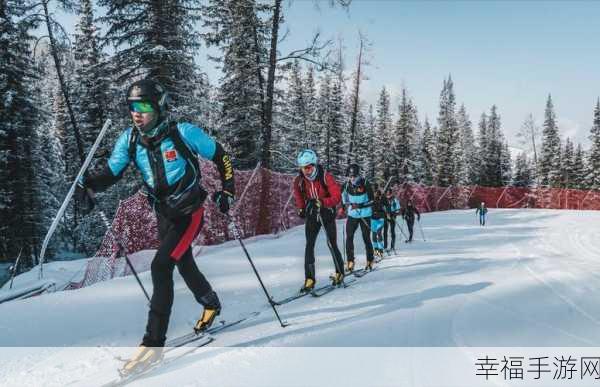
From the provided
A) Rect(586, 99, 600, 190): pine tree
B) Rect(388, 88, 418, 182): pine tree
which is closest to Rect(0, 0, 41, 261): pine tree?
Rect(388, 88, 418, 182): pine tree

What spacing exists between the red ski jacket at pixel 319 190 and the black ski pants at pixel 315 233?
0.62 ft

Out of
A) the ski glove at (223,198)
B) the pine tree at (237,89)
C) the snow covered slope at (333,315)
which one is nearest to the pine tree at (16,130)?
the pine tree at (237,89)

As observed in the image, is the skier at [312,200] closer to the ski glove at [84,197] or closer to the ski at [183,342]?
the ski at [183,342]

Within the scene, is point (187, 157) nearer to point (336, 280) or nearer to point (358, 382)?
point (358, 382)

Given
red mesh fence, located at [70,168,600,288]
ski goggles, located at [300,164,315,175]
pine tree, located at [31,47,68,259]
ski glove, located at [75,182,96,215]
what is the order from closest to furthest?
ski glove, located at [75,182,96,215], ski goggles, located at [300,164,315,175], red mesh fence, located at [70,168,600,288], pine tree, located at [31,47,68,259]

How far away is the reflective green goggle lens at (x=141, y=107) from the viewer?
12.7 ft

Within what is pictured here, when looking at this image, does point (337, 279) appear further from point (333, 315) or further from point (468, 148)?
point (468, 148)

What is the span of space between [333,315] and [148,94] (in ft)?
10.9

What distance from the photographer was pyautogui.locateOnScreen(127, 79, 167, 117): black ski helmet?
3.88 meters

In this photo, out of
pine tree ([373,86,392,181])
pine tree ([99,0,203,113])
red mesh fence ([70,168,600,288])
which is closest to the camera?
red mesh fence ([70,168,600,288])

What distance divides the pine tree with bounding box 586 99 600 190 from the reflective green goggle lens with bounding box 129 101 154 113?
65.6m

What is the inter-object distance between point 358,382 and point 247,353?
117 centimetres

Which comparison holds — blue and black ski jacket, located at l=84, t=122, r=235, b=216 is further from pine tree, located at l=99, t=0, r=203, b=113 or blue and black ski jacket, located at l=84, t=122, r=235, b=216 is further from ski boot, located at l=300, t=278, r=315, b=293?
pine tree, located at l=99, t=0, r=203, b=113

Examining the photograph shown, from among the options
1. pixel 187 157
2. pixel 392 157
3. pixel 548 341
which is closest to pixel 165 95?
pixel 187 157
